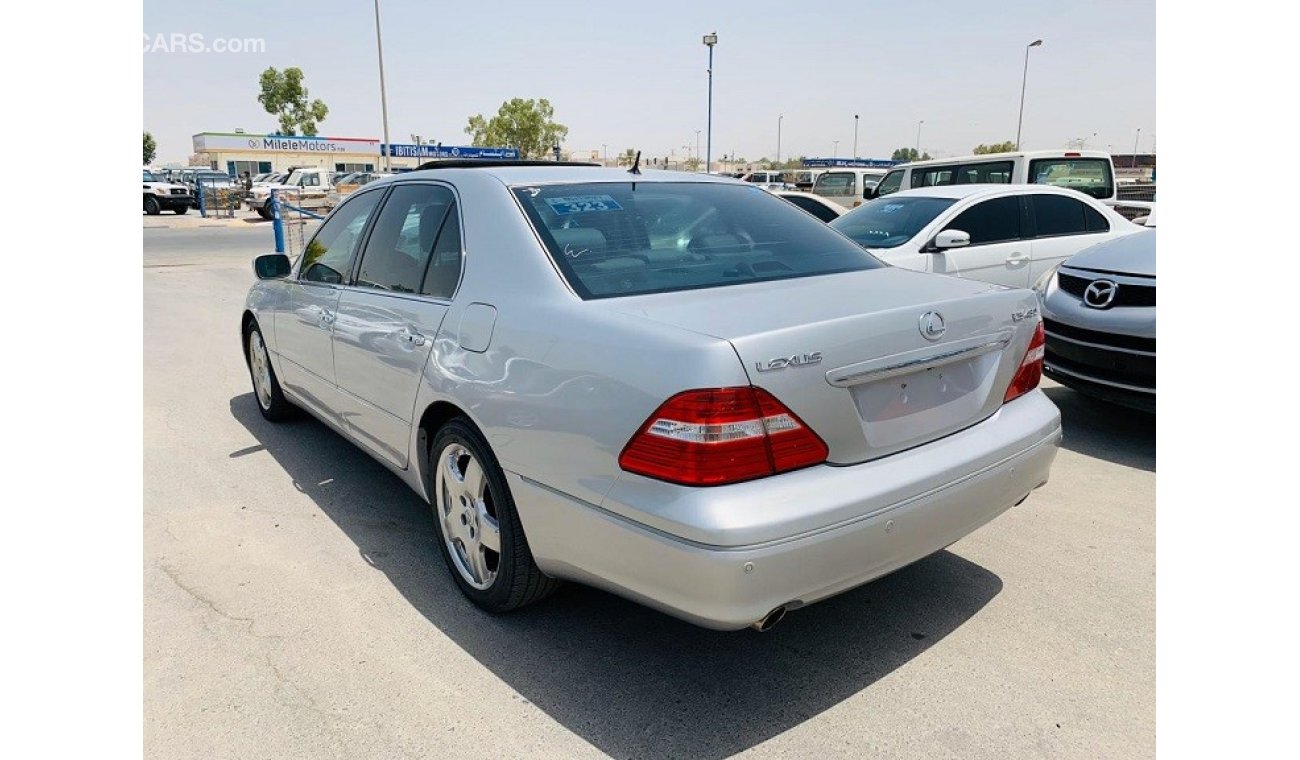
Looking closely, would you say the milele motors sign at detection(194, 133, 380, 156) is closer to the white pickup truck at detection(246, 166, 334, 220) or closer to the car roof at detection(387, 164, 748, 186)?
the white pickup truck at detection(246, 166, 334, 220)

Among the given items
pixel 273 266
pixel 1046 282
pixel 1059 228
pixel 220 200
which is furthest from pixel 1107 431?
pixel 220 200

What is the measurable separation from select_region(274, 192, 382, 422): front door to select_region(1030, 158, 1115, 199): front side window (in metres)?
10.3

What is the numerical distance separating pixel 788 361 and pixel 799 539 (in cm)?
47

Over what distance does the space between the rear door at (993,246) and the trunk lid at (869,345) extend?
15.1ft

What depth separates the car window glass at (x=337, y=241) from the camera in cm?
426

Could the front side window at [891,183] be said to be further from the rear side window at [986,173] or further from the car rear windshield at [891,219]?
the car rear windshield at [891,219]

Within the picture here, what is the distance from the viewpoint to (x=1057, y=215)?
8.09m

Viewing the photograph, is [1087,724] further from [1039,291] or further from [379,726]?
[1039,291]

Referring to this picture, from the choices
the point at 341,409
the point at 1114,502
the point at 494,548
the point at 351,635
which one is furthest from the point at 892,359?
the point at 341,409

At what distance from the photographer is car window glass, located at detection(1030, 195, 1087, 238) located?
313 inches

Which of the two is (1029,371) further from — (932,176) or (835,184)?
(835,184)

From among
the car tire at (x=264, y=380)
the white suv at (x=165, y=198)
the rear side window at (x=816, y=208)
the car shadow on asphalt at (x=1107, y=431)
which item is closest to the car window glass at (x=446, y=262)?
the car tire at (x=264, y=380)

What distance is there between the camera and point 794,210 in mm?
3848

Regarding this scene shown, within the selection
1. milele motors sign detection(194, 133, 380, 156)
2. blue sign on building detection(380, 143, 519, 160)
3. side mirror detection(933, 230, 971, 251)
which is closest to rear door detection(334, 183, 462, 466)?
side mirror detection(933, 230, 971, 251)
